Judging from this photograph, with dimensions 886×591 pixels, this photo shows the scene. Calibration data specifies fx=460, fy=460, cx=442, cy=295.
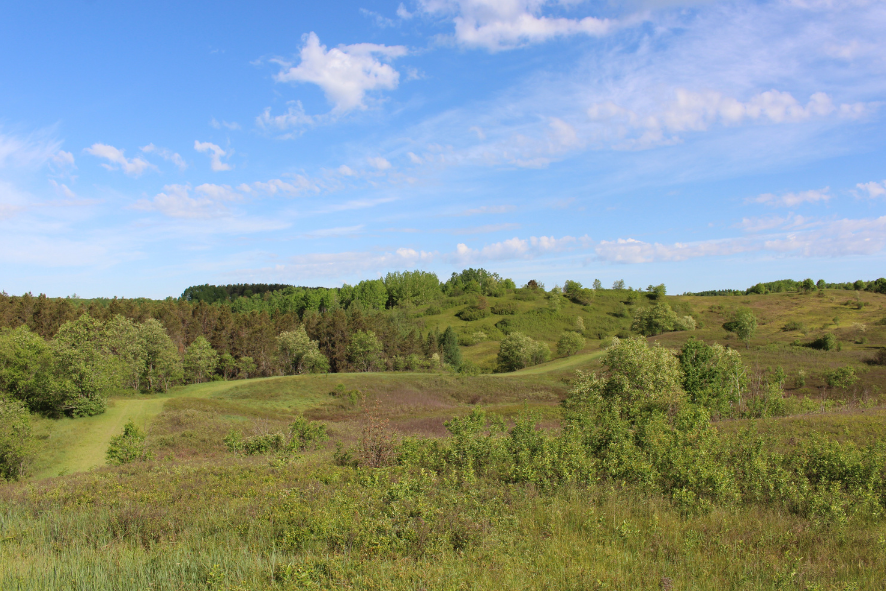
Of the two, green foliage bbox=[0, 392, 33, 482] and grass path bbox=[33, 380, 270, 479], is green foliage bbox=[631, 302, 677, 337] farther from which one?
green foliage bbox=[0, 392, 33, 482]

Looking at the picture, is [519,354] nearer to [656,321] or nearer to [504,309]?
[656,321]

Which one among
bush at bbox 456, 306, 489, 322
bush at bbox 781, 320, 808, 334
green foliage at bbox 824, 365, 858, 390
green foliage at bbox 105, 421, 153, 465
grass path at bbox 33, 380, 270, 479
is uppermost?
bush at bbox 456, 306, 489, 322

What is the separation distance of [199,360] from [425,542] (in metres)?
65.6

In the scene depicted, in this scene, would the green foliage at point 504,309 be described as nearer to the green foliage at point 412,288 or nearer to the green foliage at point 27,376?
the green foliage at point 412,288

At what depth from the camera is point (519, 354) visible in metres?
75.4

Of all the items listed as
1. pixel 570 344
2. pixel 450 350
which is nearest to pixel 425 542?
pixel 450 350

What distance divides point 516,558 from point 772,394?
85.1 ft

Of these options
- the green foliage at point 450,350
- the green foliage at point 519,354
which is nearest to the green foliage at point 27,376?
the green foliage at point 450,350

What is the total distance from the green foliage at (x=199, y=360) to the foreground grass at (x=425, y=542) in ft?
193

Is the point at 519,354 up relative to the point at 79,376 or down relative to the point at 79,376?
down

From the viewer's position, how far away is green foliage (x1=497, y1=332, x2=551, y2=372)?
75812mm

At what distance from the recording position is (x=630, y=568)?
19.8 feet

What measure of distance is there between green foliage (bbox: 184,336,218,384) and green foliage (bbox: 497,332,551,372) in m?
44.8

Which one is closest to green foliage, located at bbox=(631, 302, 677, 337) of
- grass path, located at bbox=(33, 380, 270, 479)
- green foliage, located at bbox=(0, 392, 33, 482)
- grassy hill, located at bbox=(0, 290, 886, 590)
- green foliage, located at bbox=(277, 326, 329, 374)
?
green foliage, located at bbox=(277, 326, 329, 374)
